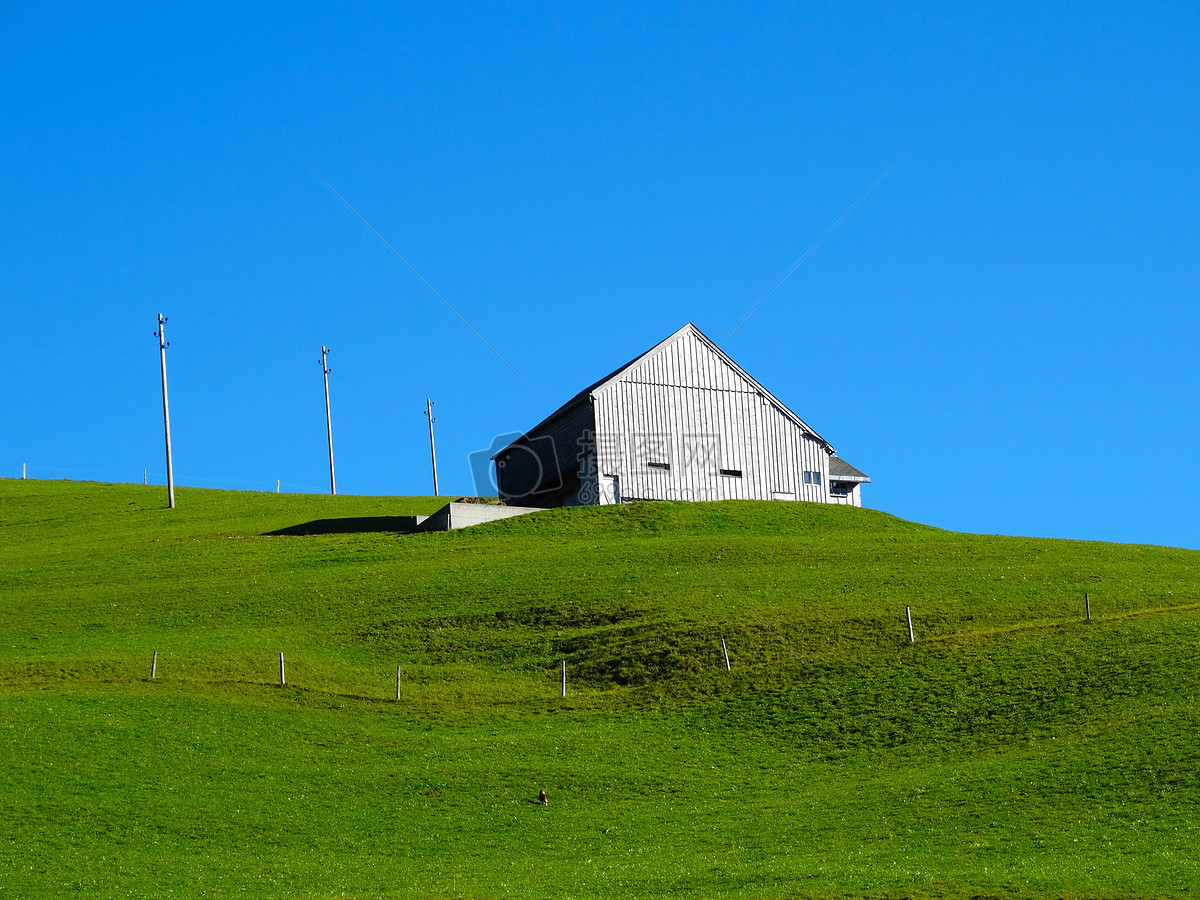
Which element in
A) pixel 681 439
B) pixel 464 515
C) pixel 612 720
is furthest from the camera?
pixel 681 439

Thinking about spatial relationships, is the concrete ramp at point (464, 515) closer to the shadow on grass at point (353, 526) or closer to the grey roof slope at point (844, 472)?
the shadow on grass at point (353, 526)

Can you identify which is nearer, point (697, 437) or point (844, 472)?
point (697, 437)

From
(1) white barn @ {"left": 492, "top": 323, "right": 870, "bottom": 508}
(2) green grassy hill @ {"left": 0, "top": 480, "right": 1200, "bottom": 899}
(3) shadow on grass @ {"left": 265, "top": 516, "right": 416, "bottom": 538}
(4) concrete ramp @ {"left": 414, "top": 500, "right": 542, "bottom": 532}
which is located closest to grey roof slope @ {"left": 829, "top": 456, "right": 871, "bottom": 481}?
(1) white barn @ {"left": 492, "top": 323, "right": 870, "bottom": 508}

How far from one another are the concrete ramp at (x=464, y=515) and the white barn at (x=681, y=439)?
195 inches

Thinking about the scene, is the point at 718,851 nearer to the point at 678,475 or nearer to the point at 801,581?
the point at 801,581

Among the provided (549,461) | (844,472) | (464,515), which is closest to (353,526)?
(464,515)

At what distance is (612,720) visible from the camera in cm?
3719

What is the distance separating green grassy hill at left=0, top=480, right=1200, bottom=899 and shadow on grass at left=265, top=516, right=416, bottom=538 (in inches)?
264

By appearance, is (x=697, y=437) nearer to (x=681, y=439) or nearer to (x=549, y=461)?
(x=681, y=439)

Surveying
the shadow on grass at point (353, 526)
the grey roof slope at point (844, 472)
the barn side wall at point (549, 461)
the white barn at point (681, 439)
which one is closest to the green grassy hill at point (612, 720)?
the shadow on grass at point (353, 526)

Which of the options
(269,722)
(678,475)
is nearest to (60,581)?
(269,722)

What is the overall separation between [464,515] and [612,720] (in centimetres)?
2962

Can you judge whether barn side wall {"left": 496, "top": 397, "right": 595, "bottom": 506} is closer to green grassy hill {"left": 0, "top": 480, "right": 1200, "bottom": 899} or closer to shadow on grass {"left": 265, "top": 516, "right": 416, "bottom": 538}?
shadow on grass {"left": 265, "top": 516, "right": 416, "bottom": 538}

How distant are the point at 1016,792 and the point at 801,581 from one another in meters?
22.1
